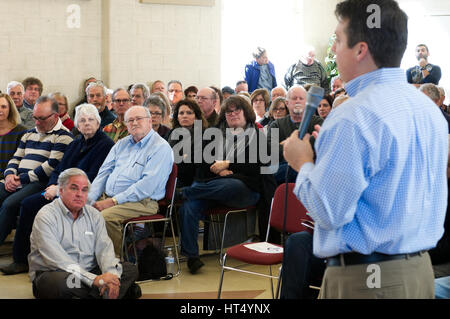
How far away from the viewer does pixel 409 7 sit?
11.6 m

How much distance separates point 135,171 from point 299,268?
2032 mm

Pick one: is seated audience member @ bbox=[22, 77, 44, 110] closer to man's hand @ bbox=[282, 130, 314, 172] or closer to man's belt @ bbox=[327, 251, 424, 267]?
man's hand @ bbox=[282, 130, 314, 172]

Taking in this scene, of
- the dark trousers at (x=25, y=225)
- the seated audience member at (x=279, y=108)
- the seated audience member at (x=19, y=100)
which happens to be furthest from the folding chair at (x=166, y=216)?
the seated audience member at (x=19, y=100)

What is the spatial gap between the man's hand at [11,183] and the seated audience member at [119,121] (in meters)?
1.08

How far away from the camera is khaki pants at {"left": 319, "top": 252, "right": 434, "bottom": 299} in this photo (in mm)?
1568

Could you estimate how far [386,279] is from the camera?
1567 millimetres

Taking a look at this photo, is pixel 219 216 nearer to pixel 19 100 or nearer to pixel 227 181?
pixel 227 181

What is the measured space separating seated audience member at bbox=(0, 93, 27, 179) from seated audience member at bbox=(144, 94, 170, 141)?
1178mm

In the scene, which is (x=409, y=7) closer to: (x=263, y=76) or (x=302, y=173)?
(x=263, y=76)

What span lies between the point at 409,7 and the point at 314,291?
9522mm

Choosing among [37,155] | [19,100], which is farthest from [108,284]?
[19,100]

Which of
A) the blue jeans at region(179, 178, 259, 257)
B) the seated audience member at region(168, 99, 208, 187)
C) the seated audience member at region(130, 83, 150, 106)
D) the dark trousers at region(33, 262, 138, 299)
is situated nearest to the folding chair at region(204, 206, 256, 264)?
the blue jeans at region(179, 178, 259, 257)
